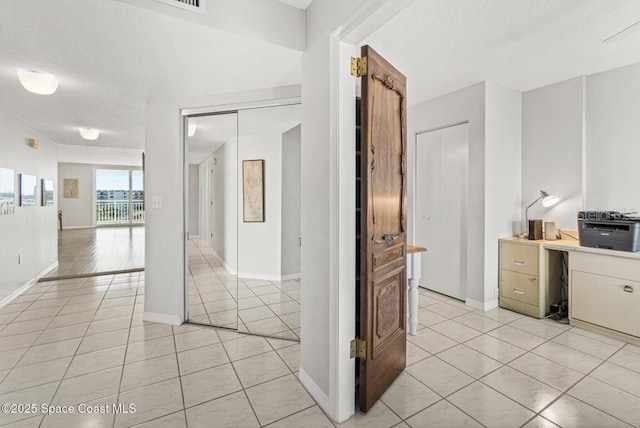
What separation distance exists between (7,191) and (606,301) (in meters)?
6.60

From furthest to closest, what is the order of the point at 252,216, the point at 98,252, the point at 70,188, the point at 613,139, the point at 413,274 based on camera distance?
the point at 70,188, the point at 98,252, the point at 252,216, the point at 613,139, the point at 413,274

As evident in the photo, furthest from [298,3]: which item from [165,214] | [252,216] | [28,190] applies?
[28,190]

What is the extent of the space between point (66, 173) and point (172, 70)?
38.0ft

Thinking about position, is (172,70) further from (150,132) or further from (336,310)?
(336,310)

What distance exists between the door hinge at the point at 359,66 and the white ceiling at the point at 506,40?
0.68 metres

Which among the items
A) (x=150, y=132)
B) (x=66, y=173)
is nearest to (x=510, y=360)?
(x=150, y=132)

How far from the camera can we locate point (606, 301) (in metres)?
2.84

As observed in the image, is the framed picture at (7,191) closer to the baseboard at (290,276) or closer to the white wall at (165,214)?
the white wall at (165,214)

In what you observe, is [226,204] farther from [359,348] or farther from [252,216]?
[359,348]

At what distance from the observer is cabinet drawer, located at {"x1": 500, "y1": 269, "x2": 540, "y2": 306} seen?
3294 mm

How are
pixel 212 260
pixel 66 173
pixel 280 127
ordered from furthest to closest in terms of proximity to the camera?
pixel 66 173 → pixel 212 260 → pixel 280 127

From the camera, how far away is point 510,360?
8.02ft

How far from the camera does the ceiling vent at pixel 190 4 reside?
1723 mm

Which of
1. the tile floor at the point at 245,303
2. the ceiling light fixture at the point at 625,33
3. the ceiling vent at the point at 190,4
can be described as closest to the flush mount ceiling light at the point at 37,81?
the ceiling vent at the point at 190,4
